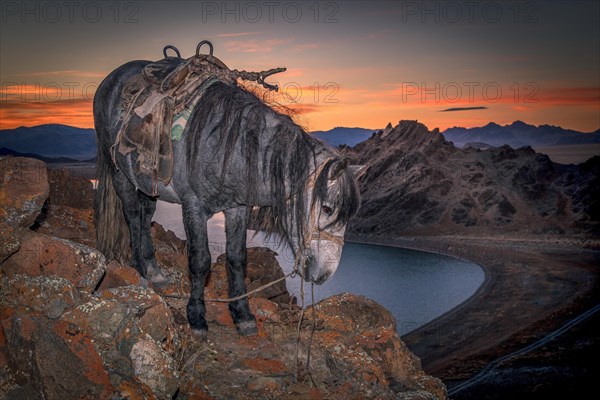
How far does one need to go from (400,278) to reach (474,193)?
36813 mm

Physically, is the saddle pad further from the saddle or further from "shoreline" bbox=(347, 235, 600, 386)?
"shoreline" bbox=(347, 235, 600, 386)

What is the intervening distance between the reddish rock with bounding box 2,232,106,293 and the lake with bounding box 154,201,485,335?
156 ft

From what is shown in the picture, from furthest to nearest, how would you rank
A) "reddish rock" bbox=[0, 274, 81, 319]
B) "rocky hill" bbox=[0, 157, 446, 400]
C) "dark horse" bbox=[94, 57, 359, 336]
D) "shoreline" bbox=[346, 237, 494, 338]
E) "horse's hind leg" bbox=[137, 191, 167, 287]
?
"shoreline" bbox=[346, 237, 494, 338]
"horse's hind leg" bbox=[137, 191, 167, 287]
"dark horse" bbox=[94, 57, 359, 336]
"reddish rock" bbox=[0, 274, 81, 319]
"rocky hill" bbox=[0, 157, 446, 400]

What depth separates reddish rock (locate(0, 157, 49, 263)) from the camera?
5.06 m

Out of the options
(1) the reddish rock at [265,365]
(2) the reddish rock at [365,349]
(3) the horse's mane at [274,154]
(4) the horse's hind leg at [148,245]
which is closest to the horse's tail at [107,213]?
(4) the horse's hind leg at [148,245]

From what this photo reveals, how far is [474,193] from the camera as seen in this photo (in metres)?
103

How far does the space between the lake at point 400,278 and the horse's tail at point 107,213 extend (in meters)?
45.0

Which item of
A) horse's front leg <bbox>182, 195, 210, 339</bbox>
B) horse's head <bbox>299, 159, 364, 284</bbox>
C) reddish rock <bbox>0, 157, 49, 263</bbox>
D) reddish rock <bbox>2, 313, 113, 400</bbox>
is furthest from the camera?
horse's front leg <bbox>182, 195, 210, 339</bbox>

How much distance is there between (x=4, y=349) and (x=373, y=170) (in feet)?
372

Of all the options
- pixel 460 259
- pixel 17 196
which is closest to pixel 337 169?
pixel 17 196

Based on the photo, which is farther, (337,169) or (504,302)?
(504,302)

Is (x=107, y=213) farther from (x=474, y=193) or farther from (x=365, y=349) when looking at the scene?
(x=474, y=193)

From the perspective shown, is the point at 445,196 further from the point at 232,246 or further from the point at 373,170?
the point at 232,246

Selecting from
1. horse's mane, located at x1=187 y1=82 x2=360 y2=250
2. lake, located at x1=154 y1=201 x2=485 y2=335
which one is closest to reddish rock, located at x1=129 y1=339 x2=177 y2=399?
horse's mane, located at x1=187 y1=82 x2=360 y2=250
